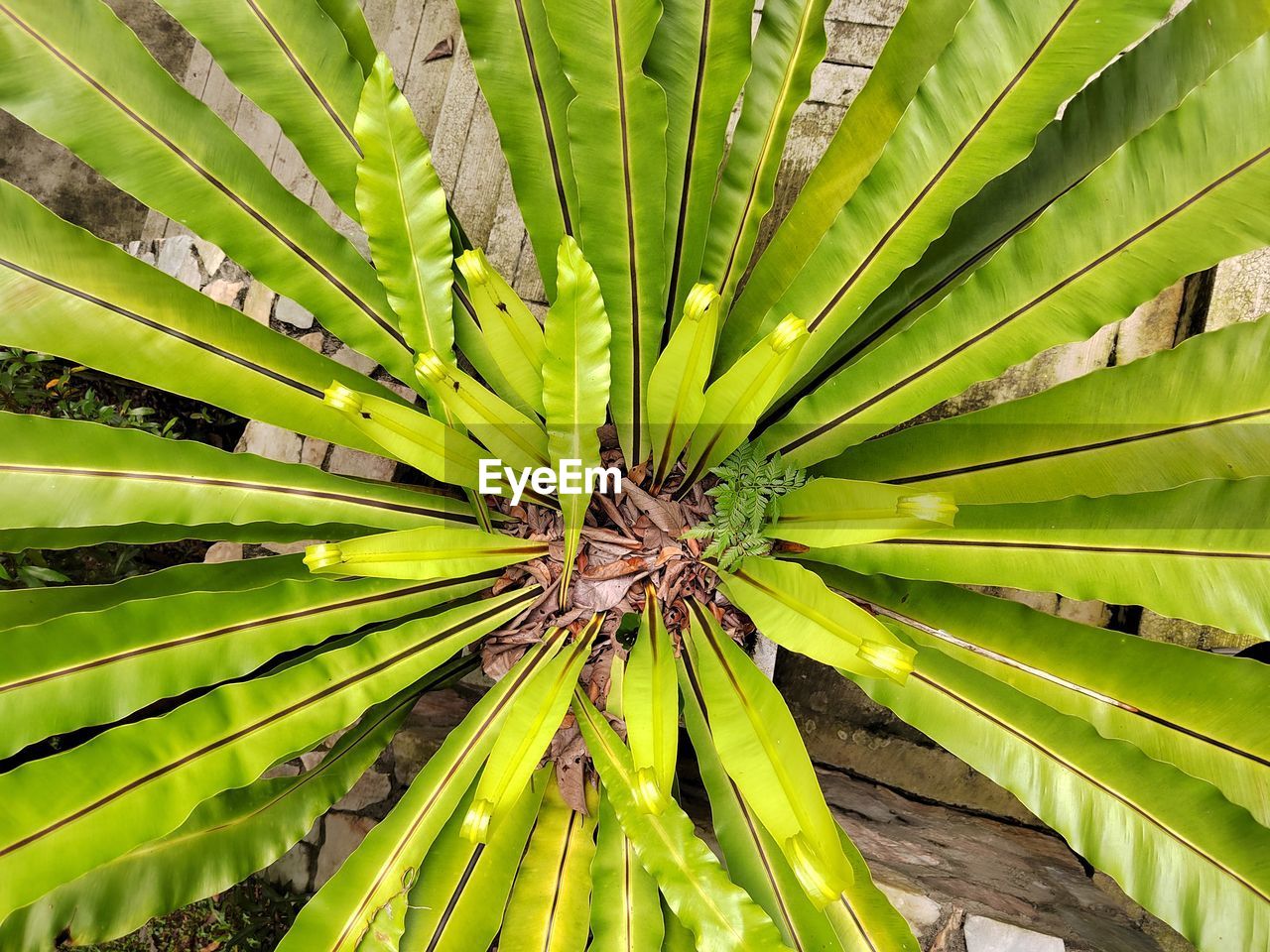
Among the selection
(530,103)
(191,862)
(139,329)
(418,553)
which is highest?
(530,103)

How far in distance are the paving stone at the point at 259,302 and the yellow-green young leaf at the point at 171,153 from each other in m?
0.73

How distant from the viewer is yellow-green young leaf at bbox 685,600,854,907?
71 centimetres

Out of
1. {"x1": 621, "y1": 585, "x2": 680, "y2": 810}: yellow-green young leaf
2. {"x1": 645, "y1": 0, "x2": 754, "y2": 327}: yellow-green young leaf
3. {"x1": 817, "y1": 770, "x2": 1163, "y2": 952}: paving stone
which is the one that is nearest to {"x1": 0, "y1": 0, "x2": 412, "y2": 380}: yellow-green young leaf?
{"x1": 645, "y1": 0, "x2": 754, "y2": 327}: yellow-green young leaf

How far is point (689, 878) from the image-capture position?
856mm

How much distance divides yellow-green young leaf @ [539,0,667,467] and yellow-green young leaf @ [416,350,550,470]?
126mm

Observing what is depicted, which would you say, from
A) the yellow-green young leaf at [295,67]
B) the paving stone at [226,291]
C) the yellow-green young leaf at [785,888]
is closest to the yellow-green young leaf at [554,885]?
the yellow-green young leaf at [785,888]

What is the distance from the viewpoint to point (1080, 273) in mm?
843

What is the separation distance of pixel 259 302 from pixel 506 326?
3.58 ft

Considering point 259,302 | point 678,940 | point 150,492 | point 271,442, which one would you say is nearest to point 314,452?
point 271,442

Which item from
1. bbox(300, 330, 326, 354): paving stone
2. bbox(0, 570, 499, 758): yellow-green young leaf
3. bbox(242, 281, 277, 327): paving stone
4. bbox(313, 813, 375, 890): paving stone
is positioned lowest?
bbox(313, 813, 375, 890): paving stone

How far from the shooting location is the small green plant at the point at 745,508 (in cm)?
94

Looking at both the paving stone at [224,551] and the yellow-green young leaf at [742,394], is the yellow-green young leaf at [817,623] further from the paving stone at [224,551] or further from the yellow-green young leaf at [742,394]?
the paving stone at [224,551]

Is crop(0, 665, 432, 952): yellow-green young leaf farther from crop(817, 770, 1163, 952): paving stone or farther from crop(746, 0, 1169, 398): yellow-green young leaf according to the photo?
crop(746, 0, 1169, 398): yellow-green young leaf

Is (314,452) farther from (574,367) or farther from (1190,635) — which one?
(1190,635)
